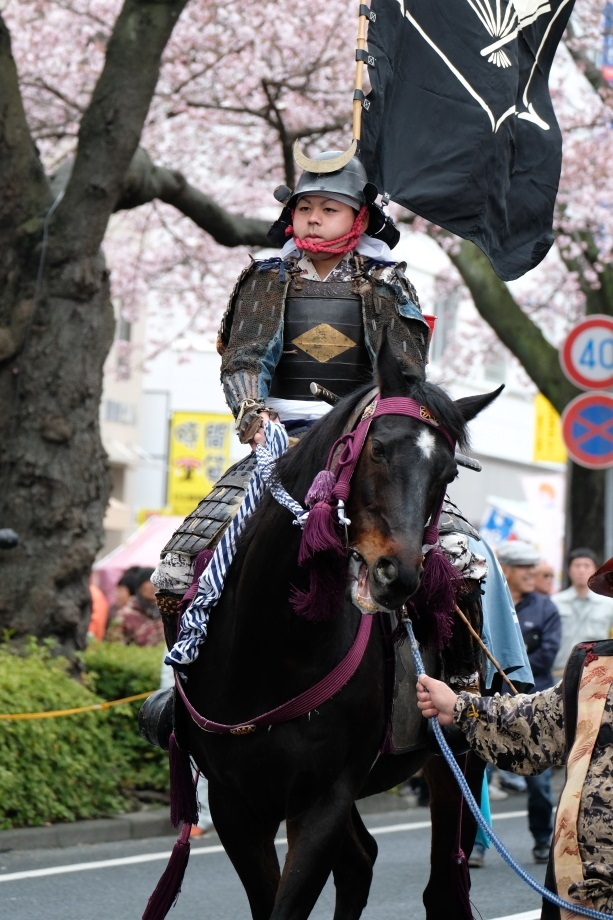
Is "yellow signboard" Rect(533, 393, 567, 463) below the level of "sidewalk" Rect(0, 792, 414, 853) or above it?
above

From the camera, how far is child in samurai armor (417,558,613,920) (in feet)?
12.8

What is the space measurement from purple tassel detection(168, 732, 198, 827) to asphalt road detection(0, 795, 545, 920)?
2.20m

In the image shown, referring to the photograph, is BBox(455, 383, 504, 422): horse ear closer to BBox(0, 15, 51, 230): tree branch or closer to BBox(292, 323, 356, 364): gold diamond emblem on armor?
BBox(292, 323, 356, 364): gold diamond emblem on armor

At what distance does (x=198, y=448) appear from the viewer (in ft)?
97.6

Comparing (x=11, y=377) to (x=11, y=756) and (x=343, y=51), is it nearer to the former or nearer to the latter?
(x=11, y=756)

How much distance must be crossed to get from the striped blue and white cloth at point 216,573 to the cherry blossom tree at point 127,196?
20.6ft

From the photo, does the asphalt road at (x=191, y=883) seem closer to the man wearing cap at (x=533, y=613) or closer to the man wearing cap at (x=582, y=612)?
the man wearing cap at (x=533, y=613)

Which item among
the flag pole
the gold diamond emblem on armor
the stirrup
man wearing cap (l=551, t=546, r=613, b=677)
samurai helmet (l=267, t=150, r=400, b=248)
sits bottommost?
man wearing cap (l=551, t=546, r=613, b=677)

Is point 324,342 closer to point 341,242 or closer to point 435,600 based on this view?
point 341,242

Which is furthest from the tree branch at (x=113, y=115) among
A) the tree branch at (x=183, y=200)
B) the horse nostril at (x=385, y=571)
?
the horse nostril at (x=385, y=571)

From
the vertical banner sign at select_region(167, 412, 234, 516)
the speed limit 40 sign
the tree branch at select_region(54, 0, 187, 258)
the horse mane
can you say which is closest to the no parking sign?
the speed limit 40 sign

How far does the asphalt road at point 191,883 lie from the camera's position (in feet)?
26.5

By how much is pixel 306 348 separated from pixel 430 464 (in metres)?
1.38

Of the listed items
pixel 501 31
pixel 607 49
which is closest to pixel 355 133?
pixel 501 31
